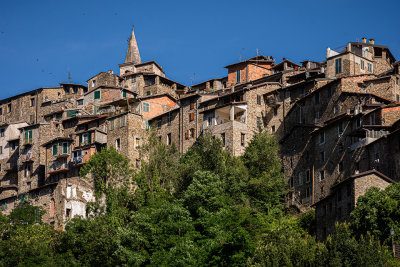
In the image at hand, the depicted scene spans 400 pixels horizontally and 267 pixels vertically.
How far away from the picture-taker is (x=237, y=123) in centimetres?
7919

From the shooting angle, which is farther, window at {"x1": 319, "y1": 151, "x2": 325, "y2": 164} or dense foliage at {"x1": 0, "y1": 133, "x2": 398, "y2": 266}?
window at {"x1": 319, "y1": 151, "x2": 325, "y2": 164}

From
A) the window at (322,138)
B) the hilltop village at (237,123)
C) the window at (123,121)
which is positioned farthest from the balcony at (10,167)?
the window at (322,138)

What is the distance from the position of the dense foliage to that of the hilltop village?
107 inches

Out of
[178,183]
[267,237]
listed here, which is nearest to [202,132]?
[178,183]

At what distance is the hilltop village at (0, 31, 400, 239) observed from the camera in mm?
62844

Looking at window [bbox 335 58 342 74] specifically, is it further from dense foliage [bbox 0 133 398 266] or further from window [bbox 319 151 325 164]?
window [bbox 319 151 325 164]

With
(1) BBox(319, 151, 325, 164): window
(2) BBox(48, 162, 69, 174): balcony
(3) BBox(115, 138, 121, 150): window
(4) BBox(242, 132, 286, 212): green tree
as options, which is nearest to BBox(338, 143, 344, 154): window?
(1) BBox(319, 151, 325, 164): window

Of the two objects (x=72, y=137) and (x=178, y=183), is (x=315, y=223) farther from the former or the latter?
(x=72, y=137)

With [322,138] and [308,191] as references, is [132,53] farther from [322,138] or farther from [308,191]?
[308,191]

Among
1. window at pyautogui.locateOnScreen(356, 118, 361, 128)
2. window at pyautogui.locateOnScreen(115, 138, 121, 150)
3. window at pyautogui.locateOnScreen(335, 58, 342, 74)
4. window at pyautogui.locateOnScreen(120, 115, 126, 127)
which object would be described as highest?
window at pyautogui.locateOnScreen(335, 58, 342, 74)

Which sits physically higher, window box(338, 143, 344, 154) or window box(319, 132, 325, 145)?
window box(319, 132, 325, 145)

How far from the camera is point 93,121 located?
3460 inches

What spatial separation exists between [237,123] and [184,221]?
66.1 feet

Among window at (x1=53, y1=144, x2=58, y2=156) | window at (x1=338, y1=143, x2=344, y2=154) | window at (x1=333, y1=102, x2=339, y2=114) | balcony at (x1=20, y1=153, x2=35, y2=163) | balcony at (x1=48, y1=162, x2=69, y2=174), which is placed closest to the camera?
window at (x1=338, y1=143, x2=344, y2=154)
